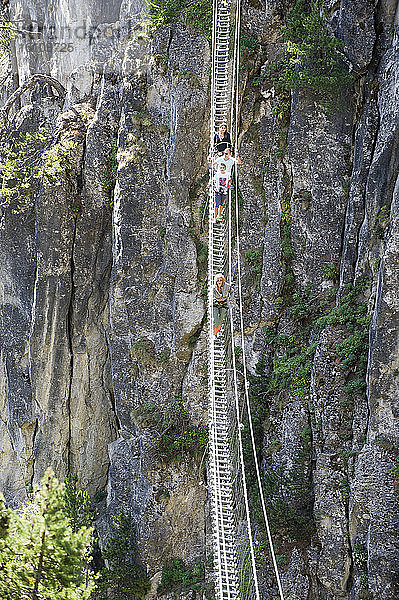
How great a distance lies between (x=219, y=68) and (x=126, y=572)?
10.2 metres

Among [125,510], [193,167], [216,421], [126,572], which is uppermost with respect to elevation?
[193,167]

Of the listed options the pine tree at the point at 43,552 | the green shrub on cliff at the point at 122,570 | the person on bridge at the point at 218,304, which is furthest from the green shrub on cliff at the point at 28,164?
the pine tree at the point at 43,552

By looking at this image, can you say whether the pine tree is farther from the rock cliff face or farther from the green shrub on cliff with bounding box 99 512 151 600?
the green shrub on cliff with bounding box 99 512 151 600

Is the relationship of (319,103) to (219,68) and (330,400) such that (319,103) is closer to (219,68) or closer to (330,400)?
(219,68)

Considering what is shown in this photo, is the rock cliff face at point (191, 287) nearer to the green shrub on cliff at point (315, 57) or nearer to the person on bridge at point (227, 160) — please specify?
the green shrub on cliff at point (315, 57)

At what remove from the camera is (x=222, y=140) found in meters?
12.0

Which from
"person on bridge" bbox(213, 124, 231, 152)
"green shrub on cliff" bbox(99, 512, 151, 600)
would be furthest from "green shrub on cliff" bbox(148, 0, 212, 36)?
"green shrub on cliff" bbox(99, 512, 151, 600)

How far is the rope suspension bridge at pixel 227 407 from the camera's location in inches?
355

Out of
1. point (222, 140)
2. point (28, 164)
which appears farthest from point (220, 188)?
A: point (28, 164)

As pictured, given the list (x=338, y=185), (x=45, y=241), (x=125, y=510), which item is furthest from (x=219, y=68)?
(x=125, y=510)

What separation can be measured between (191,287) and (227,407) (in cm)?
345

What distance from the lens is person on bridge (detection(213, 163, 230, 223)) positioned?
37.8 feet

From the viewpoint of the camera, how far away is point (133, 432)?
13.8 metres

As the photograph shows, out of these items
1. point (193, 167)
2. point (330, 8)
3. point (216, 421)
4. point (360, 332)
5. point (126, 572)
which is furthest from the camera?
point (193, 167)
